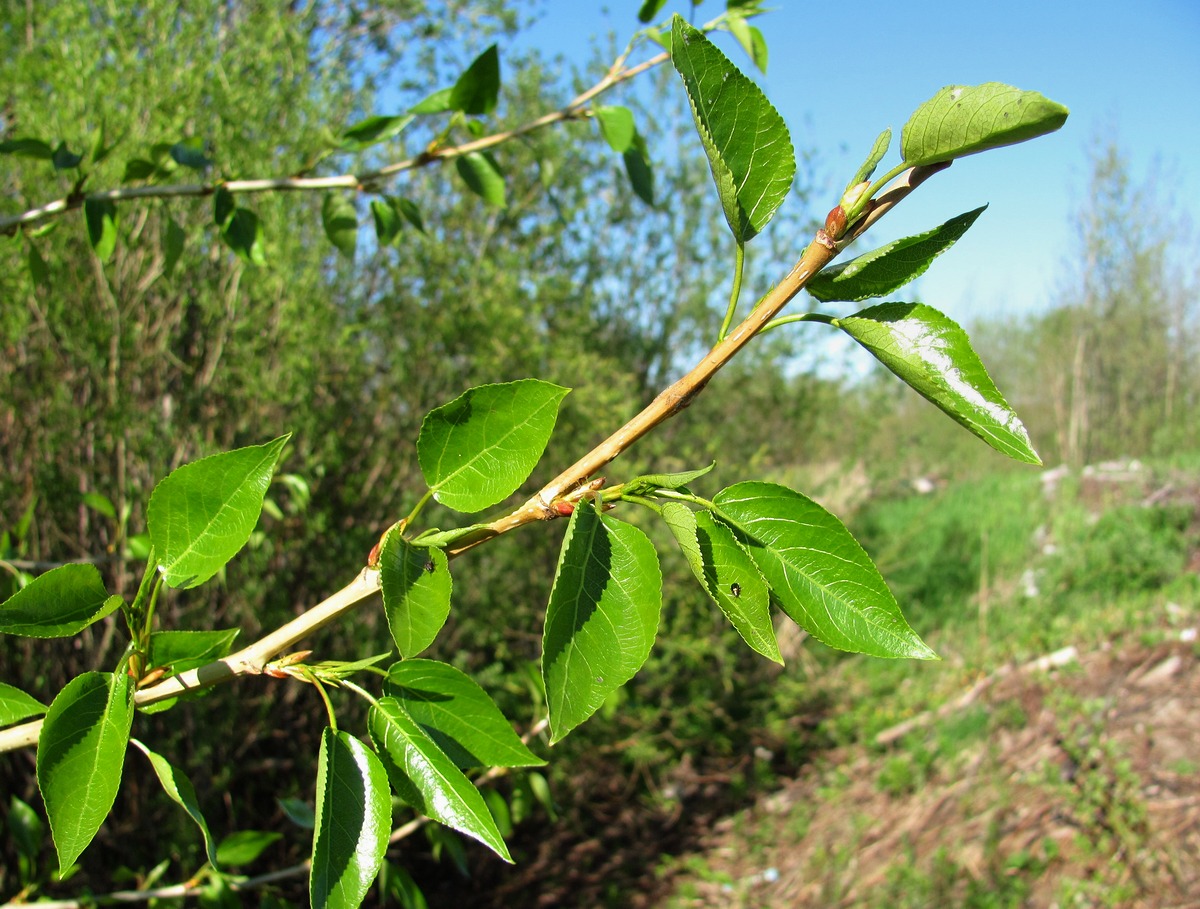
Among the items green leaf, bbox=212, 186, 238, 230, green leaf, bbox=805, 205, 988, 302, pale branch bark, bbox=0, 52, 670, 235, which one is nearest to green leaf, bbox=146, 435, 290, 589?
green leaf, bbox=805, 205, 988, 302

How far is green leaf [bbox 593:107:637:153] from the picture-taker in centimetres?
108

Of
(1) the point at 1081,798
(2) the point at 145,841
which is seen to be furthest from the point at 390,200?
(1) the point at 1081,798

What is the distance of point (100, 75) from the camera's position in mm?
2480

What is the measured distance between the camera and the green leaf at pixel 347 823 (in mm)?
385

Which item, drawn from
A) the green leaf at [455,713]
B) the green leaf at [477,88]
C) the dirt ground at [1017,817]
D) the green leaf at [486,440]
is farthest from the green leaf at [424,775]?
the dirt ground at [1017,817]

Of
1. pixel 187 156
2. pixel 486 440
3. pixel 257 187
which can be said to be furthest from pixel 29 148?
pixel 486 440

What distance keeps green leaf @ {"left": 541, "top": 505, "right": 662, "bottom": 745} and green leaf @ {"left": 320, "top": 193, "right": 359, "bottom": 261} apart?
2.87ft

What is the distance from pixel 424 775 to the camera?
42cm

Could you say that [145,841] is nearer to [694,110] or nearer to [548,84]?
[694,110]

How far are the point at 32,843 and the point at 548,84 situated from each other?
496cm

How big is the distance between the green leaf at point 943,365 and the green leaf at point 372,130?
78 cm

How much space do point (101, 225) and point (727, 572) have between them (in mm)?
986

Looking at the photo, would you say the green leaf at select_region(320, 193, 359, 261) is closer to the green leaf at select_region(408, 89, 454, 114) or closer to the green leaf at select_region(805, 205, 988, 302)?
the green leaf at select_region(408, 89, 454, 114)

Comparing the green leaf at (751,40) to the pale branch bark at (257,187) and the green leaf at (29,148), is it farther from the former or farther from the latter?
the green leaf at (29,148)
